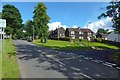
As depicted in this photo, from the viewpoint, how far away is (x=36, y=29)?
88.6 meters

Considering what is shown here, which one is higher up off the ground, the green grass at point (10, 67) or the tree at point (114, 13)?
the tree at point (114, 13)

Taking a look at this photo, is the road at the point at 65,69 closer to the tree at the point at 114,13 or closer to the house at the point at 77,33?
the tree at the point at 114,13

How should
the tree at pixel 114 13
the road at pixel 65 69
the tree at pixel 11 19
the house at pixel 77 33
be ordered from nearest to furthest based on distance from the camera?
the road at pixel 65 69, the tree at pixel 114 13, the tree at pixel 11 19, the house at pixel 77 33

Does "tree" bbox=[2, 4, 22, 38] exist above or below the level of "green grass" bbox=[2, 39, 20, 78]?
above

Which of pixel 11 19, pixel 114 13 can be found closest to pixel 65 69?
pixel 114 13

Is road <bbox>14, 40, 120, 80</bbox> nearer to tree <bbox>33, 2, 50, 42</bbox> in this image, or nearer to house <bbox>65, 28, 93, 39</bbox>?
tree <bbox>33, 2, 50, 42</bbox>

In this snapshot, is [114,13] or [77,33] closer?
[114,13]

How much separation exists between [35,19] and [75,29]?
4391cm

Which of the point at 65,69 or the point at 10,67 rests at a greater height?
the point at 10,67

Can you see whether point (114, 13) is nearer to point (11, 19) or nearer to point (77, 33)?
point (11, 19)

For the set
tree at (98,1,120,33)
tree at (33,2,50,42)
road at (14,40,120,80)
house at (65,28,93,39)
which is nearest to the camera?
road at (14,40,120,80)

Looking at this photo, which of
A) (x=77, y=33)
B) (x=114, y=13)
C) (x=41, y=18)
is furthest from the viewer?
(x=77, y=33)

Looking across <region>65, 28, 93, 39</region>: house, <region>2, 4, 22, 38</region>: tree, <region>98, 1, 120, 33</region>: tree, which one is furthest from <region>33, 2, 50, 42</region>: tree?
<region>98, 1, 120, 33</region>: tree

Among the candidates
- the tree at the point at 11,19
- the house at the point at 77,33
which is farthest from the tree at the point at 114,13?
the house at the point at 77,33
